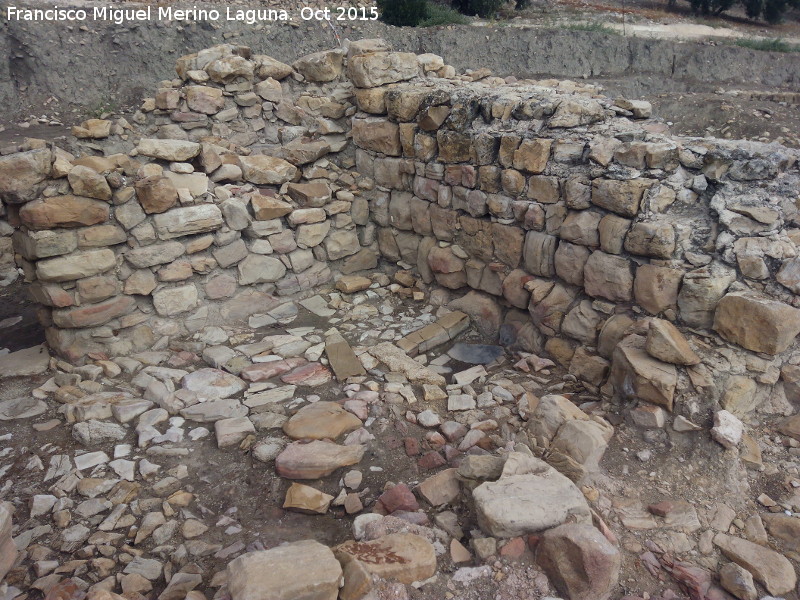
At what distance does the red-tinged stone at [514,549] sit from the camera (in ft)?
8.48

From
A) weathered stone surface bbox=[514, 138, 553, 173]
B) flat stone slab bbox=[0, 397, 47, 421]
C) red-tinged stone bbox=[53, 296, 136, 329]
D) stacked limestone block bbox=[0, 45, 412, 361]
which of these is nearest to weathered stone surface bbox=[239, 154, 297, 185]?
stacked limestone block bbox=[0, 45, 412, 361]

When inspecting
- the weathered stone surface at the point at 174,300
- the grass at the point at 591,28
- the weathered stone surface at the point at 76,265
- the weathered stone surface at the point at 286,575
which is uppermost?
the grass at the point at 591,28

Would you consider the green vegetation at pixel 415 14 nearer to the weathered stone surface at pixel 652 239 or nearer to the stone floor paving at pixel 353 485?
the stone floor paving at pixel 353 485

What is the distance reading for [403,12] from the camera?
16922 mm

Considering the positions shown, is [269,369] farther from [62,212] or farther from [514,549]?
[514,549]

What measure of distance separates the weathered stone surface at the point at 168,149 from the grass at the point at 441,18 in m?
13.5

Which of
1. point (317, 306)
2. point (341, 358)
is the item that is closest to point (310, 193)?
point (317, 306)

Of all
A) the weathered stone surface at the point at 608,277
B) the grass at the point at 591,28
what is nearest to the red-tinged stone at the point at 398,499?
the weathered stone surface at the point at 608,277

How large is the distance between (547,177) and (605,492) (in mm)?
2246

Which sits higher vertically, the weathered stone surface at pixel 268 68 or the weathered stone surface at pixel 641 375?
the weathered stone surface at pixel 268 68

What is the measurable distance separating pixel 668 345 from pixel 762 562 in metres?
1.19

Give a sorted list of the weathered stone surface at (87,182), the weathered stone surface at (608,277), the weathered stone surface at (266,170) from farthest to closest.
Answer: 1. the weathered stone surface at (266,170)
2. the weathered stone surface at (87,182)
3. the weathered stone surface at (608,277)

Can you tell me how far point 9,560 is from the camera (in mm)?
2576

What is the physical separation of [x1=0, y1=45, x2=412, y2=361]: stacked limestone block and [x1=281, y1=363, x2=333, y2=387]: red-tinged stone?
1.04 metres
